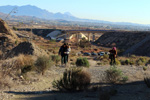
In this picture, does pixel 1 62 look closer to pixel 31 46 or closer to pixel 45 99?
pixel 45 99

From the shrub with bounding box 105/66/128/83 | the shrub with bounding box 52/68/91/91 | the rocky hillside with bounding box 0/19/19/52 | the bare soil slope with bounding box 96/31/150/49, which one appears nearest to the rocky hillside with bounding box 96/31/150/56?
the bare soil slope with bounding box 96/31/150/49

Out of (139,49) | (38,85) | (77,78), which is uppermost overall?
(77,78)

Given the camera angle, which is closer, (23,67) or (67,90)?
(67,90)

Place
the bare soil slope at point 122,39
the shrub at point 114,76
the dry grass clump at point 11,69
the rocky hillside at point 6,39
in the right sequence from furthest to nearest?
the bare soil slope at point 122,39
the rocky hillside at point 6,39
the shrub at point 114,76
the dry grass clump at point 11,69

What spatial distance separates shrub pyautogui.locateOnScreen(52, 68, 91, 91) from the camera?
27.2 ft

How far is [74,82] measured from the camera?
830cm

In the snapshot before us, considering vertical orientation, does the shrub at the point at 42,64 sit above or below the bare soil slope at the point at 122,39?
above

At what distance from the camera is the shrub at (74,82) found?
326 inches

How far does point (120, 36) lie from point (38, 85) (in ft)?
285

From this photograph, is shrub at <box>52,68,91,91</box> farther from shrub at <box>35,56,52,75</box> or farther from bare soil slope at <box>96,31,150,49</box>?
bare soil slope at <box>96,31,150,49</box>

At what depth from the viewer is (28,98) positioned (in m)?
7.33

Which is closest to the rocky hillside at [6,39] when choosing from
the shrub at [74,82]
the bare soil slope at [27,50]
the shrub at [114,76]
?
the bare soil slope at [27,50]

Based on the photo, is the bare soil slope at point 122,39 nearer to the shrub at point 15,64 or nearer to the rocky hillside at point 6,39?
the rocky hillside at point 6,39

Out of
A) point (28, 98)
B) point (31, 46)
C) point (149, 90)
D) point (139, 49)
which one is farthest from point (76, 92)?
point (139, 49)
